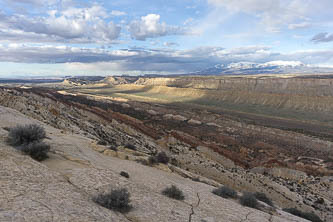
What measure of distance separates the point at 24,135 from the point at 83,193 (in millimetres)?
4315

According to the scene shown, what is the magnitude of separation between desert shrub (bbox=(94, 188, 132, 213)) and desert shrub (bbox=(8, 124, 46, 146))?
181 inches

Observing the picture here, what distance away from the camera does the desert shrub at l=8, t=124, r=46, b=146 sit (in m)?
8.63

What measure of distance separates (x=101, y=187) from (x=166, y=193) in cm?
210

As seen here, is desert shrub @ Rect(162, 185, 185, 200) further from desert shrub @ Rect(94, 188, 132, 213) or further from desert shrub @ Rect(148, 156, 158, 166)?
desert shrub @ Rect(148, 156, 158, 166)

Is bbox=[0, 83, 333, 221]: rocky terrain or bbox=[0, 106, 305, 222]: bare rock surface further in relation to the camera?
bbox=[0, 83, 333, 221]: rocky terrain

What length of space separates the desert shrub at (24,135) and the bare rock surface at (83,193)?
412 mm

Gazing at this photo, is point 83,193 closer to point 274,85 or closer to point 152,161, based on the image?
point 152,161

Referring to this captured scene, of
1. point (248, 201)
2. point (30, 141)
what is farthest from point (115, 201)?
point (248, 201)

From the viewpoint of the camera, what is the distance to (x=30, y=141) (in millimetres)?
8836

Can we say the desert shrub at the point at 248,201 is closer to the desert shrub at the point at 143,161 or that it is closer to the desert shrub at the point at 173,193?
the desert shrub at the point at 173,193

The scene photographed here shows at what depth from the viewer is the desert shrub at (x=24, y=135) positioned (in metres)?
8.63

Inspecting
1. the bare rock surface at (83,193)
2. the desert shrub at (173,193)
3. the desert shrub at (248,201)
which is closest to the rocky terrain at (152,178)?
the bare rock surface at (83,193)

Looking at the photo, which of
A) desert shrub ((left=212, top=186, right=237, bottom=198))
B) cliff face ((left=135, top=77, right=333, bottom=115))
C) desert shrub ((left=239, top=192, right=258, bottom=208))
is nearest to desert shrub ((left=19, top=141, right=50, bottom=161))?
desert shrub ((left=212, top=186, right=237, bottom=198))

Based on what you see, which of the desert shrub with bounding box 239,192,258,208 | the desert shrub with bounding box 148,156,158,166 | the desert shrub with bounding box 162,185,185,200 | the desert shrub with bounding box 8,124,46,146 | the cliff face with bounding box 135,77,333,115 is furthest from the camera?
the cliff face with bounding box 135,77,333,115
